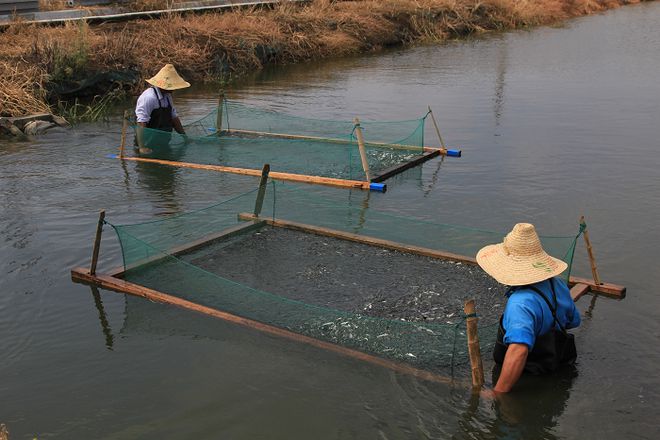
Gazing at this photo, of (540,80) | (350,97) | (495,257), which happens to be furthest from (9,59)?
(495,257)

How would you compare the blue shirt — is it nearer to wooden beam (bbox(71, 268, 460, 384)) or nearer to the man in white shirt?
wooden beam (bbox(71, 268, 460, 384))

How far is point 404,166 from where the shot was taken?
1055 cm

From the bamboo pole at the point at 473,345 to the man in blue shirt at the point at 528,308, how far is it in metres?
0.14

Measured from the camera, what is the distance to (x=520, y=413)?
490cm

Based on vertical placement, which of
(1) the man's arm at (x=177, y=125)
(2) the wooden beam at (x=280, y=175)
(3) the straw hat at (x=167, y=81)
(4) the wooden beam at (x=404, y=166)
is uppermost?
(3) the straw hat at (x=167, y=81)

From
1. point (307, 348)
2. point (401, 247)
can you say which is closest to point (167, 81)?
point (401, 247)

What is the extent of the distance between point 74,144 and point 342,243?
21.6 ft

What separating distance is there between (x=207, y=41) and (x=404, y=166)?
36.8 feet

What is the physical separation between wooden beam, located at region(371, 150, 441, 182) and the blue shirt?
202 inches

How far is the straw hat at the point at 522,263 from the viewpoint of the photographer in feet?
15.0

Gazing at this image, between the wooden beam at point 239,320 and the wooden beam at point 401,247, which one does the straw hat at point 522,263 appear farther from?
the wooden beam at point 401,247

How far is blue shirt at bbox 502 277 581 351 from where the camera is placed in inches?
175

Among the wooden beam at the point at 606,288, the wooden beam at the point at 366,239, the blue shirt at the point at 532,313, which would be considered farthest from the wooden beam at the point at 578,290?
the blue shirt at the point at 532,313

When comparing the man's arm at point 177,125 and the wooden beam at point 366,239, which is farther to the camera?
the man's arm at point 177,125
